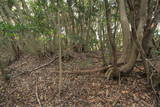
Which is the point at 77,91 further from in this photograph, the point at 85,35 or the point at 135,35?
the point at 85,35

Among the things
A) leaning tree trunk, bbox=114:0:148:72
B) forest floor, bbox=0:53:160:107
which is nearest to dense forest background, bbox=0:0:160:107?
leaning tree trunk, bbox=114:0:148:72

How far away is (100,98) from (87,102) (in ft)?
1.06

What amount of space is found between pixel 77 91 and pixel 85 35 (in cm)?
324

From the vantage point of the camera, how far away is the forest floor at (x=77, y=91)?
8.84 ft

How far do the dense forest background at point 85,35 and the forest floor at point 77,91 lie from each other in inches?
4.9

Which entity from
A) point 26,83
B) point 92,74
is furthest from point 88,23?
point 26,83

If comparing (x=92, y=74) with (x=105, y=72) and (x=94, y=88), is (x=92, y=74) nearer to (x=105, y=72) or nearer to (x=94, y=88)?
(x=105, y=72)

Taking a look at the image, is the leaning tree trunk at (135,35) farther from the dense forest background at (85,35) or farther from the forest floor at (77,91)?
the forest floor at (77,91)

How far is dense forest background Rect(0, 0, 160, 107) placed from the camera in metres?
2.73

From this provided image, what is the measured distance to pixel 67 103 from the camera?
2.81 m

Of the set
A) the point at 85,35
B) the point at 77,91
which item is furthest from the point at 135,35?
the point at 85,35

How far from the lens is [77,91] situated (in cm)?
314

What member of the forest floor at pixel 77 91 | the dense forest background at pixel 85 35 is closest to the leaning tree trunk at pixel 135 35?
the dense forest background at pixel 85 35

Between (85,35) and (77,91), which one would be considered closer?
(77,91)
